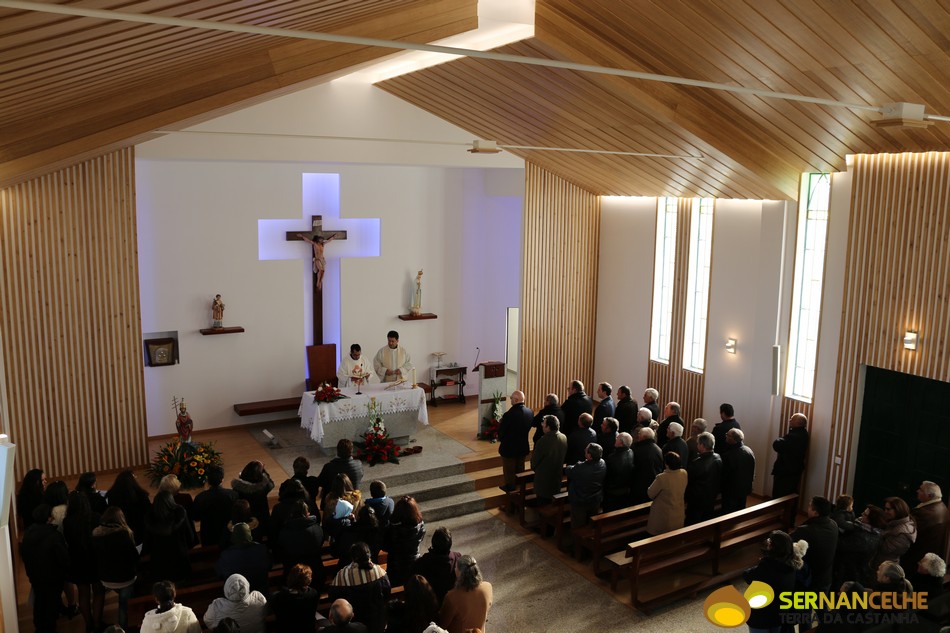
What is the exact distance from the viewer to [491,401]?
11797 mm

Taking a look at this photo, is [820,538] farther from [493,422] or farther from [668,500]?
[493,422]

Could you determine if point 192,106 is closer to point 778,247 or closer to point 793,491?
point 778,247

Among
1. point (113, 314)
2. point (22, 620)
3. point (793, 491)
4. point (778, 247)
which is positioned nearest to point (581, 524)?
point (793, 491)

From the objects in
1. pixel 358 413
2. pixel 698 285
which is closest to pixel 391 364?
pixel 358 413

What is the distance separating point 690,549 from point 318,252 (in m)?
6.94

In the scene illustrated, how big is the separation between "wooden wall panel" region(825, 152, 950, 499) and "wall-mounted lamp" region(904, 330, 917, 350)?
5 cm

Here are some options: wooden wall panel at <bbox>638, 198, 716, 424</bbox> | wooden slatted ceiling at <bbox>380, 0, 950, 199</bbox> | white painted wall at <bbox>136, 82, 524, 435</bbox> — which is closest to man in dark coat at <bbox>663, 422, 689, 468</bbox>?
wooden wall panel at <bbox>638, 198, 716, 424</bbox>

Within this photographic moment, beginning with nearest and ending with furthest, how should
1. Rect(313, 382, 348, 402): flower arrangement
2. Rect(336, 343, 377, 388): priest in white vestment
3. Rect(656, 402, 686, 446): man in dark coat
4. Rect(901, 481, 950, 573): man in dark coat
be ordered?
1. Rect(901, 481, 950, 573): man in dark coat
2. Rect(656, 402, 686, 446): man in dark coat
3. Rect(313, 382, 348, 402): flower arrangement
4. Rect(336, 343, 377, 388): priest in white vestment

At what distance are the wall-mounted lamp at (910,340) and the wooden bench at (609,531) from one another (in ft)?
10.4

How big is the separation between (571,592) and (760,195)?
5.38 metres

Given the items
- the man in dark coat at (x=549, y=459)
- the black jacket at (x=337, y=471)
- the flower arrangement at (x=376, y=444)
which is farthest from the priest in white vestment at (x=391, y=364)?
the black jacket at (x=337, y=471)

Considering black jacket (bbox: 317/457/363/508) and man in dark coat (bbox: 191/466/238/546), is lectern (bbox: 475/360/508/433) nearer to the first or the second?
black jacket (bbox: 317/457/363/508)

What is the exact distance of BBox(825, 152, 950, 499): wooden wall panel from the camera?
27.6ft

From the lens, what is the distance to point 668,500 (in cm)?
831
